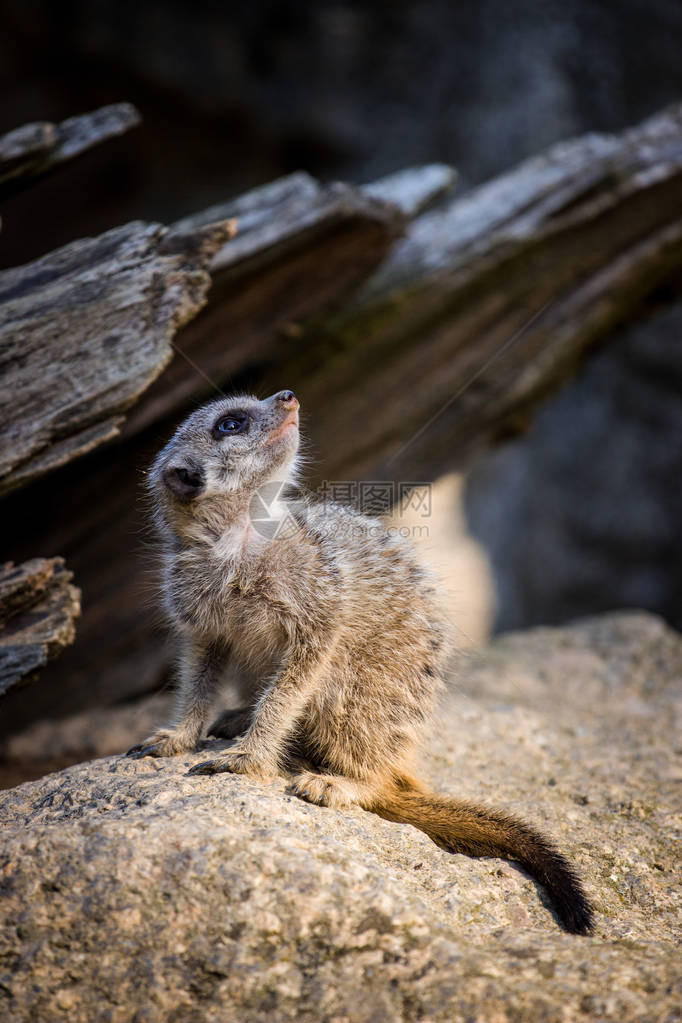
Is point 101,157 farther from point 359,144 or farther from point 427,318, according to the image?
point 427,318

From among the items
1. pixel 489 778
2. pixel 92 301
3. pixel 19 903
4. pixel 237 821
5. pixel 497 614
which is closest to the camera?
pixel 19 903

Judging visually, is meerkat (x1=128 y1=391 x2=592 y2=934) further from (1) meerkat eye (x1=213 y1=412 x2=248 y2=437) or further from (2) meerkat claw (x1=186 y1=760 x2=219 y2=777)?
(2) meerkat claw (x1=186 y1=760 x2=219 y2=777)

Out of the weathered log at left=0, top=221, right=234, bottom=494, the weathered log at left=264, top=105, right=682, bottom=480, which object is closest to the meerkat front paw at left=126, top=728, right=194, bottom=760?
the weathered log at left=0, top=221, right=234, bottom=494

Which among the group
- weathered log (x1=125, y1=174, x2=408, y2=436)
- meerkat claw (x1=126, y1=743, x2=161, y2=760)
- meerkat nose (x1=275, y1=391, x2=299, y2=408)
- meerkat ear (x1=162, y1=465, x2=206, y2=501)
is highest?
weathered log (x1=125, y1=174, x2=408, y2=436)

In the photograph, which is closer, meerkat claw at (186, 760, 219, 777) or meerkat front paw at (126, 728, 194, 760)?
meerkat claw at (186, 760, 219, 777)

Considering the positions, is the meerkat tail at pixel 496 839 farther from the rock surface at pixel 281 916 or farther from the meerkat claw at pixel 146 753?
the meerkat claw at pixel 146 753

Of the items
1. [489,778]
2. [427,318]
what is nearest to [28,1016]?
[489,778]
